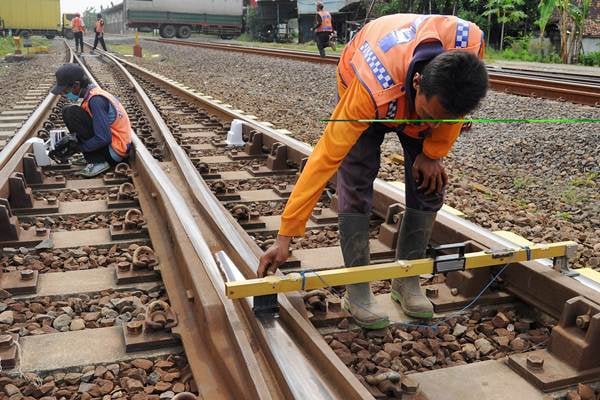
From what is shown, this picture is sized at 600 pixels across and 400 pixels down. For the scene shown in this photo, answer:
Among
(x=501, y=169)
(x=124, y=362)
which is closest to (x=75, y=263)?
(x=124, y=362)

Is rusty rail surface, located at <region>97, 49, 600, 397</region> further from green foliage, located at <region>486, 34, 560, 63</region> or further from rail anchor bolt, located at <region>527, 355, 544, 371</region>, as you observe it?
green foliage, located at <region>486, 34, 560, 63</region>

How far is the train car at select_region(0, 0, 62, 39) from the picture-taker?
130 feet

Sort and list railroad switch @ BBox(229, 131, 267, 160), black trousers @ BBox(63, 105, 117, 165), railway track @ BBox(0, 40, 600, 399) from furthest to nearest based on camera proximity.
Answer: railroad switch @ BBox(229, 131, 267, 160) → black trousers @ BBox(63, 105, 117, 165) → railway track @ BBox(0, 40, 600, 399)

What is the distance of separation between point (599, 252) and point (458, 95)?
196 cm

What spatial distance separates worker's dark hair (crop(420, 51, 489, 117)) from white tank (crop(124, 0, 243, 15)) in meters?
38.2

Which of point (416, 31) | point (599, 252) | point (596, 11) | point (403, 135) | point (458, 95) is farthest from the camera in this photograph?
point (596, 11)

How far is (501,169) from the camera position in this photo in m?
5.54

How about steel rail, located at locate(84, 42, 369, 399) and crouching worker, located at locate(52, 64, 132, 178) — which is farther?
crouching worker, located at locate(52, 64, 132, 178)

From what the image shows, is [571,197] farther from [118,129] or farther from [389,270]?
[118,129]

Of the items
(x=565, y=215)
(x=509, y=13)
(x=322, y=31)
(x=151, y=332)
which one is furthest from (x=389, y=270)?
(x=509, y=13)

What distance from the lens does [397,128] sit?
2.44 metres

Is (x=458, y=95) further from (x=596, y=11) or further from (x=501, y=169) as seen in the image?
(x=596, y=11)

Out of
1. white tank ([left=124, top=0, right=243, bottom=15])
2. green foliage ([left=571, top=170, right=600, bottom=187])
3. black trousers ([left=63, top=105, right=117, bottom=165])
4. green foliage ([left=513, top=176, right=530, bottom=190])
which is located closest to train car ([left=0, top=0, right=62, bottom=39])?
white tank ([left=124, top=0, right=243, bottom=15])

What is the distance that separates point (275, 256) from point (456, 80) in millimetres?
915
